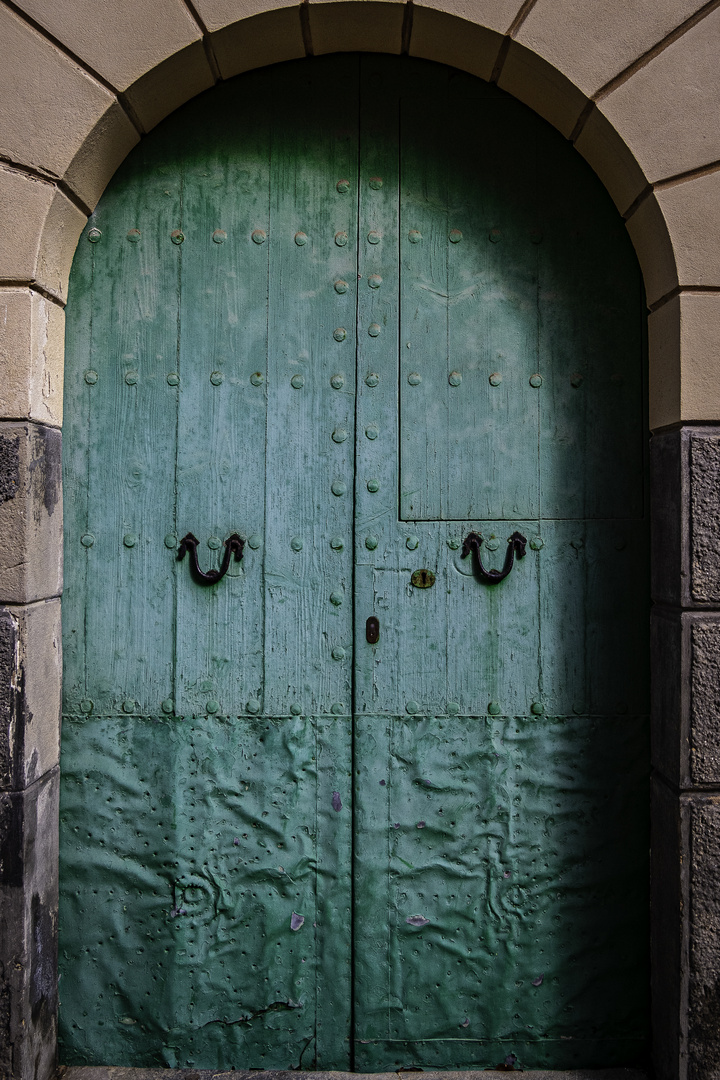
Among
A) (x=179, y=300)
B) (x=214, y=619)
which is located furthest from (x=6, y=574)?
(x=179, y=300)

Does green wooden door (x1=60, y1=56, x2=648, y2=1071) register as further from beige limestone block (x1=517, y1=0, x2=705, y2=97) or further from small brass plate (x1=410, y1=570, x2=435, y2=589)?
beige limestone block (x1=517, y1=0, x2=705, y2=97)

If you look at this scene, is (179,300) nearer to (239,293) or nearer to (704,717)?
(239,293)

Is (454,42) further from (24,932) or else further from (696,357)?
(24,932)

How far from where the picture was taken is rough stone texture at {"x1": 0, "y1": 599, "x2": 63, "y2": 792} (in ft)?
4.73

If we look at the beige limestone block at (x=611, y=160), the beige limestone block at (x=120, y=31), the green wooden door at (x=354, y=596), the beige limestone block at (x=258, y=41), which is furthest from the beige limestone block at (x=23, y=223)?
the beige limestone block at (x=611, y=160)

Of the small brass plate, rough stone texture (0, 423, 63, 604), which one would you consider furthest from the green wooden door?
rough stone texture (0, 423, 63, 604)

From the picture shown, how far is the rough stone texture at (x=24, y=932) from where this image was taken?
1.44 meters

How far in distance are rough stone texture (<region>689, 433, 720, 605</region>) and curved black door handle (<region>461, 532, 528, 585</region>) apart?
39 cm

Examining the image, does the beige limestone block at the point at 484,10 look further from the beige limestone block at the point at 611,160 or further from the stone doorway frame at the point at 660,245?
the beige limestone block at the point at 611,160

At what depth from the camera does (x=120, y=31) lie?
4.80 feet

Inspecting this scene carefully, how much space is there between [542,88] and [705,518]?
1.11 metres

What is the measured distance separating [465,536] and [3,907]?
138cm

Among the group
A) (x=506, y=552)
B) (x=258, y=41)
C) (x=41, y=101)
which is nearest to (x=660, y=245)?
(x=506, y=552)

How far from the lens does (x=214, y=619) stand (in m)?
1.65
